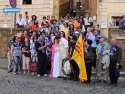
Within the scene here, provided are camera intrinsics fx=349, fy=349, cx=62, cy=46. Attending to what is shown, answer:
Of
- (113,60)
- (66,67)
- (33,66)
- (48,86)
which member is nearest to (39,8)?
(33,66)

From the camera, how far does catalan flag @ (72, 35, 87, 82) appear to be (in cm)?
1374

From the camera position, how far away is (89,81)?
13.8m

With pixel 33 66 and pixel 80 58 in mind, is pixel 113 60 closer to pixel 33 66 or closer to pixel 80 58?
pixel 80 58

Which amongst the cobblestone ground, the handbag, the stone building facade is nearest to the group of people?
the handbag

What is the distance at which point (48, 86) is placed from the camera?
12.8 metres

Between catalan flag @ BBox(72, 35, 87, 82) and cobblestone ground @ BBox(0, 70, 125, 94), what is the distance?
334 mm

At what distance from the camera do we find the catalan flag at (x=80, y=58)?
1374 cm

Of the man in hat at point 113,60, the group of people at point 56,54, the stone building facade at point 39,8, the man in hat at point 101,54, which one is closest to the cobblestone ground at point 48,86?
the man in hat at point 113,60

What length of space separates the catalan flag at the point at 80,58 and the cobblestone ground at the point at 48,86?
1.10 ft

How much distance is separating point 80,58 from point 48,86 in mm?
1875

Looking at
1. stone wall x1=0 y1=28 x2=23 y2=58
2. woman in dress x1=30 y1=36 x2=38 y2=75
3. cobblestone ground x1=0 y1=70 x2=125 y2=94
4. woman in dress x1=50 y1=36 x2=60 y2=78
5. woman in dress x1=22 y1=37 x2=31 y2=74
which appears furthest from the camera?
stone wall x1=0 y1=28 x2=23 y2=58

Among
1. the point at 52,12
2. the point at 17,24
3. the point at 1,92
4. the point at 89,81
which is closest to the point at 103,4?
the point at 52,12

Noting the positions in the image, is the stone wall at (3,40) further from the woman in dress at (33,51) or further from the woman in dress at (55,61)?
the woman in dress at (55,61)

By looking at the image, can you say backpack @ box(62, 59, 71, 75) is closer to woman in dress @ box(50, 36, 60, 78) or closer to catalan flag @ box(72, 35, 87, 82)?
catalan flag @ box(72, 35, 87, 82)
